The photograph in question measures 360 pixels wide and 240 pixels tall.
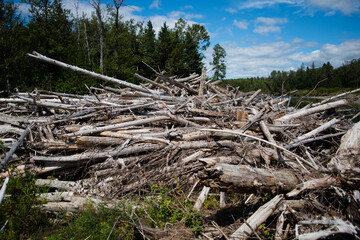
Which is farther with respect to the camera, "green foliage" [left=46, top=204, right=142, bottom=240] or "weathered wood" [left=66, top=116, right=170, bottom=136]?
"weathered wood" [left=66, top=116, right=170, bottom=136]

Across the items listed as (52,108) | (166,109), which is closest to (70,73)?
(52,108)

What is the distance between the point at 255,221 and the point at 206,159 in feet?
3.17

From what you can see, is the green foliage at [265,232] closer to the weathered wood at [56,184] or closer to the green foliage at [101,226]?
the green foliage at [101,226]

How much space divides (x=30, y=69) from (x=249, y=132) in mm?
19806

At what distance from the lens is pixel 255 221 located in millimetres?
2502

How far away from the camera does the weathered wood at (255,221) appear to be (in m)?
2.37

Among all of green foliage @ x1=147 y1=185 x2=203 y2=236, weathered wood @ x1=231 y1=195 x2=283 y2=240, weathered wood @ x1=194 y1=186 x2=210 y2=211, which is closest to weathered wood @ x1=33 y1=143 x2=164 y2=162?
green foliage @ x1=147 y1=185 x2=203 y2=236

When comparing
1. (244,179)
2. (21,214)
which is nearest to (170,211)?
(244,179)

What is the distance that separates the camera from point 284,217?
2580mm

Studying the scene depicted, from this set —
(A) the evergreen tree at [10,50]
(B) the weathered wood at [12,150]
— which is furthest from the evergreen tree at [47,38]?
(B) the weathered wood at [12,150]

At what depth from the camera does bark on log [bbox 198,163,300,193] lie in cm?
246

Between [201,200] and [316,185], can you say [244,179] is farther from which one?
[201,200]

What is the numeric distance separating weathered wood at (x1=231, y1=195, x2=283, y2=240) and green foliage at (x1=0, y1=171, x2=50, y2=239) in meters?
2.80

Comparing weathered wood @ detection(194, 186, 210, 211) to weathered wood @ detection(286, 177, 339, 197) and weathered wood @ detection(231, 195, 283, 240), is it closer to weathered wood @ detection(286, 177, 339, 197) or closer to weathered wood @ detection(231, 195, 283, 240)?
weathered wood @ detection(231, 195, 283, 240)
